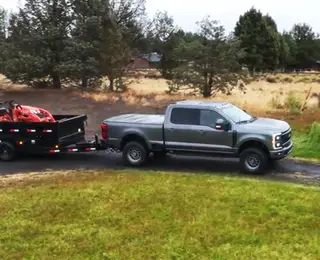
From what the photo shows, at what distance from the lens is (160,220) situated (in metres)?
8.05

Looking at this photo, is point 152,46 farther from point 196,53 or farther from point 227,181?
point 227,181

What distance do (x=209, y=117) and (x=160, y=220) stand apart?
5477 millimetres

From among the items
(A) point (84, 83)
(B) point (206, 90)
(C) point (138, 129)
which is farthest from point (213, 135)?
(A) point (84, 83)

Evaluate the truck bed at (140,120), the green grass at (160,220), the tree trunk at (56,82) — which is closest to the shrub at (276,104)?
the truck bed at (140,120)

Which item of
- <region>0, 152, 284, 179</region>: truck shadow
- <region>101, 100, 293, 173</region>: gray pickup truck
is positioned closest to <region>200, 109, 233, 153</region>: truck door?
<region>101, 100, 293, 173</region>: gray pickup truck

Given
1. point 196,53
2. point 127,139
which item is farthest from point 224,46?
point 127,139

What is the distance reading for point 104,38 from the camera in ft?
97.6

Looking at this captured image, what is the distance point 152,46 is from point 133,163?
1192 inches

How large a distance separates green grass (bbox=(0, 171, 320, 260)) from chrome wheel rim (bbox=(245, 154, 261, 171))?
1.45 metres

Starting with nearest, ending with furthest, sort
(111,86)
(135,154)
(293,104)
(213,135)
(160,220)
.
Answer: (160,220) < (213,135) < (135,154) < (293,104) < (111,86)

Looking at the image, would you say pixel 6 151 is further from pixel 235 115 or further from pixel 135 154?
pixel 235 115

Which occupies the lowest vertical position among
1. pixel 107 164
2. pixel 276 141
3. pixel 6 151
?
pixel 107 164

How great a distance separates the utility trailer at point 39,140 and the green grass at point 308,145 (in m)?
6.08

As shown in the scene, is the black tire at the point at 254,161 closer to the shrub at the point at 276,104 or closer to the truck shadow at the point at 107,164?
the truck shadow at the point at 107,164
